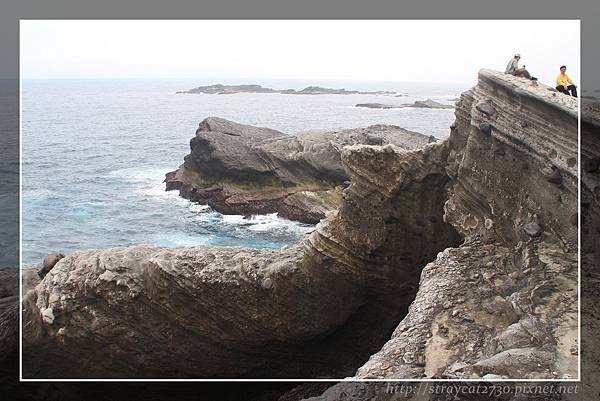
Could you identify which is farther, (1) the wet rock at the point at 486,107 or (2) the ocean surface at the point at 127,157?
(2) the ocean surface at the point at 127,157

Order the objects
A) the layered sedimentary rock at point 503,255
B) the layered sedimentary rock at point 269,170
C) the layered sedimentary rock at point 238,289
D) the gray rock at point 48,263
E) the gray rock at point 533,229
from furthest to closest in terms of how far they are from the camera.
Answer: the layered sedimentary rock at point 269,170 < the gray rock at point 48,263 < the layered sedimentary rock at point 238,289 < the gray rock at point 533,229 < the layered sedimentary rock at point 503,255

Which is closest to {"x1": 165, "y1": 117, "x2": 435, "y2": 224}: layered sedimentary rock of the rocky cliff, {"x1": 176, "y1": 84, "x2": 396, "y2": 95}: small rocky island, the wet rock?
{"x1": 176, "y1": 84, "x2": 396, "y2": 95}: small rocky island

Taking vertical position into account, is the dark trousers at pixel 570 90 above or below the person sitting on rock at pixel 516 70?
below

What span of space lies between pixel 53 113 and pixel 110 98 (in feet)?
3.37

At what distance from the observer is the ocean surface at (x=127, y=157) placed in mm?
10031

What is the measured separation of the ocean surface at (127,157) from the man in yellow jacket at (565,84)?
155 cm

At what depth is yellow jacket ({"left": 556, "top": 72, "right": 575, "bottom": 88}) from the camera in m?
7.02

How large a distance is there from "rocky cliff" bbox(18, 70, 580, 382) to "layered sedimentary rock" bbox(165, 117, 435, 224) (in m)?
10.1

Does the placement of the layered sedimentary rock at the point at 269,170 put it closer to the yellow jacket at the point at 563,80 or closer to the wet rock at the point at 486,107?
the wet rock at the point at 486,107

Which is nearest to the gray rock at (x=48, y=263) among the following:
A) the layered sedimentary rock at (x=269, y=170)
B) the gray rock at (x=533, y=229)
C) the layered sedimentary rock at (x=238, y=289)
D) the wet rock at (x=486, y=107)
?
the layered sedimentary rock at (x=238, y=289)

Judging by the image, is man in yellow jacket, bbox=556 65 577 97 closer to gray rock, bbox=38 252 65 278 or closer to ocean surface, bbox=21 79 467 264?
ocean surface, bbox=21 79 467 264

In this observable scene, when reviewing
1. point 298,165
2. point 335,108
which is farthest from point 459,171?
point 298,165

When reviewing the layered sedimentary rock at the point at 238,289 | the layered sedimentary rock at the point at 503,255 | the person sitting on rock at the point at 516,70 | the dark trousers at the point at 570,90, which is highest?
the person sitting on rock at the point at 516,70

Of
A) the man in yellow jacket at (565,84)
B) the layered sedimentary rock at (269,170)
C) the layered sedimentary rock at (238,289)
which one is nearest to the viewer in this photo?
the man in yellow jacket at (565,84)
